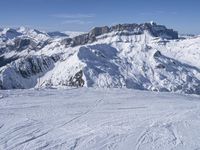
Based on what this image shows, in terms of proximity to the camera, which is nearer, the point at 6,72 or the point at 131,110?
the point at 131,110

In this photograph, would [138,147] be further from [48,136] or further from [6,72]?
[6,72]

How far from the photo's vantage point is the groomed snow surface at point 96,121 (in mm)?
16672

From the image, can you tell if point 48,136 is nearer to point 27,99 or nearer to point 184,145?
point 184,145

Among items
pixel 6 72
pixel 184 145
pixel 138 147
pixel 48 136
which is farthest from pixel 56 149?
pixel 6 72

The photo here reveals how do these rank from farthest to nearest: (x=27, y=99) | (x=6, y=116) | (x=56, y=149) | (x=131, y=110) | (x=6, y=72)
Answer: (x=6, y=72)
(x=27, y=99)
(x=131, y=110)
(x=6, y=116)
(x=56, y=149)

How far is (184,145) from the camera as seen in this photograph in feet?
55.2

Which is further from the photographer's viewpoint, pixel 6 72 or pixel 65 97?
pixel 6 72

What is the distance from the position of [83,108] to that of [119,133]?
5905mm

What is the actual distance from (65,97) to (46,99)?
156cm

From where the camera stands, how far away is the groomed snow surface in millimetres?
16672

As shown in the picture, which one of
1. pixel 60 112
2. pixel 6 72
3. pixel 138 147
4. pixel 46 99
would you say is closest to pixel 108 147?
pixel 138 147

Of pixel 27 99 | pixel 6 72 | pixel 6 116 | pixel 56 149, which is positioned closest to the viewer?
pixel 56 149

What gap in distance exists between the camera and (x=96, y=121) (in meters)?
20.3

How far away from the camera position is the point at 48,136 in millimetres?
17391
